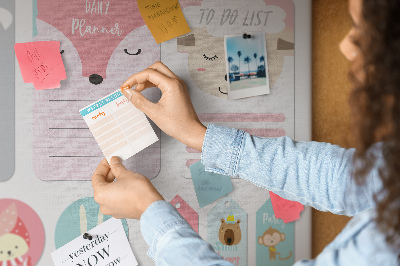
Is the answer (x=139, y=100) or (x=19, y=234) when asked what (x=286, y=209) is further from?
(x=19, y=234)

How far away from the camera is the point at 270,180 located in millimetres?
681

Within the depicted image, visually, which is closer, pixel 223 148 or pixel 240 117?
pixel 223 148

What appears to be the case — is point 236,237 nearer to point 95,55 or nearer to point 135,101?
point 135,101

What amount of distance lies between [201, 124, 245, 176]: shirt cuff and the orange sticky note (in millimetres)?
274

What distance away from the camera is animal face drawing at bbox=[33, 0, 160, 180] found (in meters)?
0.82

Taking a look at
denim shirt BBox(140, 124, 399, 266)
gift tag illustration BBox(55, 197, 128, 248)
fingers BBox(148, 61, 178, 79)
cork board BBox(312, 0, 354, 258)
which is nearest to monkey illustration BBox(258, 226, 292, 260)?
cork board BBox(312, 0, 354, 258)

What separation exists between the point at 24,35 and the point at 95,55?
0.55 ft

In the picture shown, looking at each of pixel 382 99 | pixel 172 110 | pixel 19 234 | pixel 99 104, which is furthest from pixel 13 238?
pixel 382 99

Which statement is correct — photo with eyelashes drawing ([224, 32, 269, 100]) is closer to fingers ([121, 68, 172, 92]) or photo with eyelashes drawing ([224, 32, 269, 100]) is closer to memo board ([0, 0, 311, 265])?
memo board ([0, 0, 311, 265])

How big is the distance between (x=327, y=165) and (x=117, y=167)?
42 cm

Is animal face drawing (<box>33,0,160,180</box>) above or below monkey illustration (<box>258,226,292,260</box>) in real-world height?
above

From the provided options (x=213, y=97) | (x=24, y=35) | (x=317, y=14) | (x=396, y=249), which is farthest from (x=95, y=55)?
(x=396, y=249)

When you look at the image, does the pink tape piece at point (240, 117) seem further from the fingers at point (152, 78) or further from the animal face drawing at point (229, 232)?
the animal face drawing at point (229, 232)

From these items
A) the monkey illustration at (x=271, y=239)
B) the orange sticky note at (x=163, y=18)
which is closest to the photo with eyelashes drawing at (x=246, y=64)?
the orange sticky note at (x=163, y=18)
